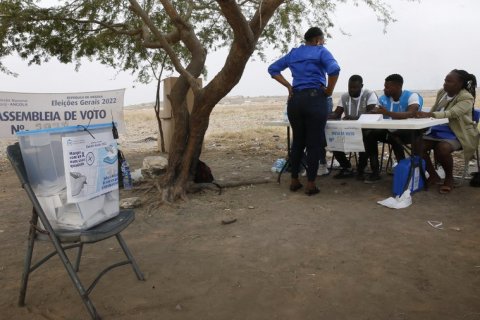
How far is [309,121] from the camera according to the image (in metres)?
5.34

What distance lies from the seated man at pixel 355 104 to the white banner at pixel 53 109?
4332 mm

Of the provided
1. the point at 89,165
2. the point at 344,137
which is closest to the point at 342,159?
the point at 344,137

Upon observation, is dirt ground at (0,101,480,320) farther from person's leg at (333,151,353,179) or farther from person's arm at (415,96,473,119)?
person's arm at (415,96,473,119)

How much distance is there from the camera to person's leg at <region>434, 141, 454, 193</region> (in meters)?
5.43

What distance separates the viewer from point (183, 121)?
5.86 metres

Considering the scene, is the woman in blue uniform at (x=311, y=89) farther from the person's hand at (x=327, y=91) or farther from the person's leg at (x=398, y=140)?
the person's leg at (x=398, y=140)

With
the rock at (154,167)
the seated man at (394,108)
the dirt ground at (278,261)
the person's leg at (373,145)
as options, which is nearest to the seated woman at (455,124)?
the seated man at (394,108)

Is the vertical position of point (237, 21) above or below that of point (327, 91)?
above

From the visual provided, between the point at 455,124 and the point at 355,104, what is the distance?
1398mm

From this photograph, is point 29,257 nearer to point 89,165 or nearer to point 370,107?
point 89,165

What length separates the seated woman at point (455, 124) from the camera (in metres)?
5.38

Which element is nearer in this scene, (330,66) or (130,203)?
(330,66)

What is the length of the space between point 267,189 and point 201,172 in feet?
3.22

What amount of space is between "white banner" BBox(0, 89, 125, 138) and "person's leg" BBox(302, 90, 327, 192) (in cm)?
441
